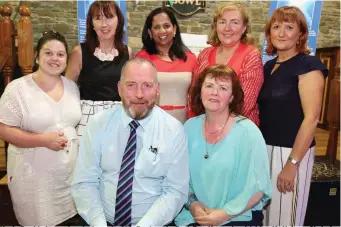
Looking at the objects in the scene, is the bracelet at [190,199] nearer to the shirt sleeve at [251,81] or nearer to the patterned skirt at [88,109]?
the shirt sleeve at [251,81]

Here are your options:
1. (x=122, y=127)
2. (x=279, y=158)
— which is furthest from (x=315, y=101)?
(x=122, y=127)

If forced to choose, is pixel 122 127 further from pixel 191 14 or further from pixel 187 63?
pixel 191 14

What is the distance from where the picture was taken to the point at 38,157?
1.93 m

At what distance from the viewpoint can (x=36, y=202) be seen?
1939 millimetres

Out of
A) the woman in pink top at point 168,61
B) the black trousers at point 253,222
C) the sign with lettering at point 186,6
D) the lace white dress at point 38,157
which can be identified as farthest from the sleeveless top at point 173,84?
the sign with lettering at point 186,6

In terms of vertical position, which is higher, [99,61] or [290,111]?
[99,61]

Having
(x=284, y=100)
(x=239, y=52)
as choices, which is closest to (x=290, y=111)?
(x=284, y=100)

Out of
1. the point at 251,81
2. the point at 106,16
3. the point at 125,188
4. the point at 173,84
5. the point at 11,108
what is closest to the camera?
the point at 125,188

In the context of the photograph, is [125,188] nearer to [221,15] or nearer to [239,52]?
[239,52]

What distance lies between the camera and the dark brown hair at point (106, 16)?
220 centimetres

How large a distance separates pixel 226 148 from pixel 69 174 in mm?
978

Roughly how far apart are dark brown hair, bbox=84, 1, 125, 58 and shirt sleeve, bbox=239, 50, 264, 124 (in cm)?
87

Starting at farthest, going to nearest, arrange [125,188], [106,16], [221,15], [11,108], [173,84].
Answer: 1. [173,84]
2. [106,16]
3. [221,15]
4. [11,108]
5. [125,188]

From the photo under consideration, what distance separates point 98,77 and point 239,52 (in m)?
0.94
